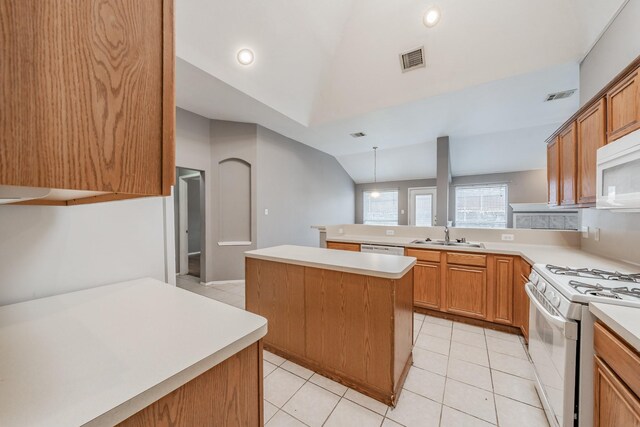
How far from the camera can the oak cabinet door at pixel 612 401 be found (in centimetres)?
84

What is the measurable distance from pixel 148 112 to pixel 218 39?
281cm

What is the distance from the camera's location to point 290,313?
1.97 meters

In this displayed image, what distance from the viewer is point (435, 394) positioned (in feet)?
5.50

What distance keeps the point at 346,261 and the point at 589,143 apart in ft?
6.68

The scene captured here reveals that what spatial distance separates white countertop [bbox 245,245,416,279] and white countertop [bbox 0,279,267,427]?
0.91m

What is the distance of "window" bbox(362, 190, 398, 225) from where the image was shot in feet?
25.1

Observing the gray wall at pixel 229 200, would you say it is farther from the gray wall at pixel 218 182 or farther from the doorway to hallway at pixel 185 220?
the doorway to hallway at pixel 185 220

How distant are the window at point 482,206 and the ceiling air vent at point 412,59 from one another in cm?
470

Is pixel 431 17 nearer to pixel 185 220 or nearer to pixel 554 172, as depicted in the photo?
pixel 554 172

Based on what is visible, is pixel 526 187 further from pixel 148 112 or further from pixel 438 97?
pixel 148 112

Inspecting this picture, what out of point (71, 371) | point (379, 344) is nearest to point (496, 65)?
point (379, 344)

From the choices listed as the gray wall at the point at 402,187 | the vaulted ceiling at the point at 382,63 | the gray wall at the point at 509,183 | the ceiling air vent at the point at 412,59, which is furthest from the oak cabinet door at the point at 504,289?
the gray wall at the point at 402,187

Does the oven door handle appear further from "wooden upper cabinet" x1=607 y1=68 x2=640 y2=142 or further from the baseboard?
the baseboard

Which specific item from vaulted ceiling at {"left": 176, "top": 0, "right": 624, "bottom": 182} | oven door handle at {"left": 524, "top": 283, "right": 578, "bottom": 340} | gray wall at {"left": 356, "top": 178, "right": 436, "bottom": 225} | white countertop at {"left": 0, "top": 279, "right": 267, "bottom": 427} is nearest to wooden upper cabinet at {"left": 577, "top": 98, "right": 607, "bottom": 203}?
vaulted ceiling at {"left": 176, "top": 0, "right": 624, "bottom": 182}
